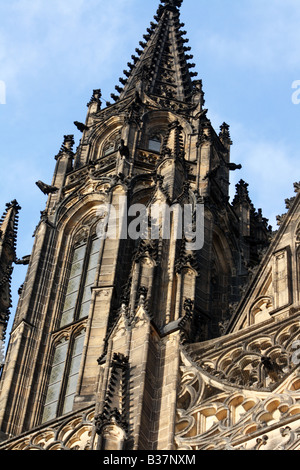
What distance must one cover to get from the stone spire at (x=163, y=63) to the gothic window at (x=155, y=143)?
2881 millimetres

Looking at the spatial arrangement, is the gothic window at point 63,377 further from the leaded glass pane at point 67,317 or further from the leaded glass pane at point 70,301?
the leaded glass pane at point 70,301

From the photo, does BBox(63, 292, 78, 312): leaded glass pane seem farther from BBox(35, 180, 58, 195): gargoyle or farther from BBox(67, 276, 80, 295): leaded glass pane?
BBox(35, 180, 58, 195): gargoyle

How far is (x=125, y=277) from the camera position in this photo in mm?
29266

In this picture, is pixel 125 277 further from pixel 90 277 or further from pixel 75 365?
pixel 75 365

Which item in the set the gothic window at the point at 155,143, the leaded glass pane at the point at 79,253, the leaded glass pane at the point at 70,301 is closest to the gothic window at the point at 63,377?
the leaded glass pane at the point at 70,301

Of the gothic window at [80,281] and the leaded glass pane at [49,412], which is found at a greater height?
the gothic window at [80,281]

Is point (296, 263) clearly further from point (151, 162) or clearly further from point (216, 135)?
point (216, 135)

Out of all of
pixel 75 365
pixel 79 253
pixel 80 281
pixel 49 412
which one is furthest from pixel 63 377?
pixel 79 253

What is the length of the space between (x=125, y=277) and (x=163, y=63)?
15.1 metres

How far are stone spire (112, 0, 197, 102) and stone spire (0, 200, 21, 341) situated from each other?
5.36 m

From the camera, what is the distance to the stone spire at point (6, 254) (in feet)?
108

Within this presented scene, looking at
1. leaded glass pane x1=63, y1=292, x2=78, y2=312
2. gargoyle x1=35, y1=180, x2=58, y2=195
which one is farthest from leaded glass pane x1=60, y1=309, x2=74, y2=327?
gargoyle x1=35, y1=180, x2=58, y2=195

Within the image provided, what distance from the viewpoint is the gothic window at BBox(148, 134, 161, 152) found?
117 feet
